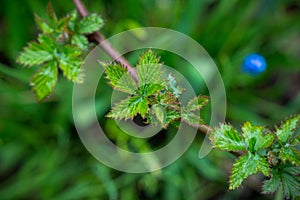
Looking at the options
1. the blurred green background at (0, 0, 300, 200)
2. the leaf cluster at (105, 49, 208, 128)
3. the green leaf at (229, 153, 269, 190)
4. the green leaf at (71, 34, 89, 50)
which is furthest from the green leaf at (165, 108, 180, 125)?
the blurred green background at (0, 0, 300, 200)

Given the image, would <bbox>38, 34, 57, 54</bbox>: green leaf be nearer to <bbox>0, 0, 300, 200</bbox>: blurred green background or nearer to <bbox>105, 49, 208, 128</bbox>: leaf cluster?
<bbox>105, 49, 208, 128</bbox>: leaf cluster

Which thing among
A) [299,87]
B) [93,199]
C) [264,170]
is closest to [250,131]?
[264,170]

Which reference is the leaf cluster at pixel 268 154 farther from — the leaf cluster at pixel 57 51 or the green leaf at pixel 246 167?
the leaf cluster at pixel 57 51

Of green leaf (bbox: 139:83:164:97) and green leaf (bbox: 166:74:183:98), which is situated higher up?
green leaf (bbox: 139:83:164:97)

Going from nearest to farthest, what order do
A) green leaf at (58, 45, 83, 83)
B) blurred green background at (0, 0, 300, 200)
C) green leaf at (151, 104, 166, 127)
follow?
green leaf at (151, 104, 166, 127)
green leaf at (58, 45, 83, 83)
blurred green background at (0, 0, 300, 200)

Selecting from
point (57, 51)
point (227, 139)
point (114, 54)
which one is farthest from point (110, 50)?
point (227, 139)

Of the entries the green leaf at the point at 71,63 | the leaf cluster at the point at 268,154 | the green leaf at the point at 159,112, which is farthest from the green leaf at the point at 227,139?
the green leaf at the point at 71,63

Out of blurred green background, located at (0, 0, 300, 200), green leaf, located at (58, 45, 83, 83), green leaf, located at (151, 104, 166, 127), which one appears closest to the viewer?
green leaf, located at (151, 104, 166, 127)
